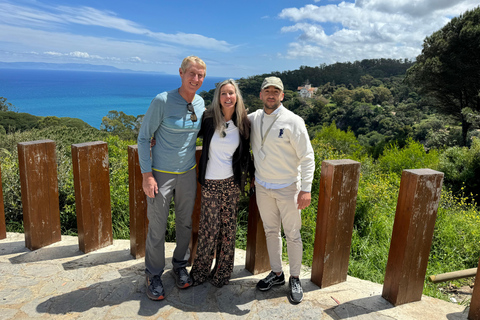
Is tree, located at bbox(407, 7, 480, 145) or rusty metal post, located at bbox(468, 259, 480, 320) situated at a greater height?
tree, located at bbox(407, 7, 480, 145)

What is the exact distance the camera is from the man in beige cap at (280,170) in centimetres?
228

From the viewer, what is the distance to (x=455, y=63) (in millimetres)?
19484

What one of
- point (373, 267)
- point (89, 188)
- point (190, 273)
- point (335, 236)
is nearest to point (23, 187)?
point (89, 188)

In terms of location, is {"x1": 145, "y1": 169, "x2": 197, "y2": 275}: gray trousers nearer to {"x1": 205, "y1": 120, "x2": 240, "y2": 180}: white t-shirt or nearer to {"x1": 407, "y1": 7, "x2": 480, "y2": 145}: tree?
{"x1": 205, "y1": 120, "x2": 240, "y2": 180}: white t-shirt

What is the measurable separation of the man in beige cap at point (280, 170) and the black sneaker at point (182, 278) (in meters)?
0.54

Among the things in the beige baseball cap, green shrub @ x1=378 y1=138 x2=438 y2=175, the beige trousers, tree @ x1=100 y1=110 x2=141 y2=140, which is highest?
the beige baseball cap

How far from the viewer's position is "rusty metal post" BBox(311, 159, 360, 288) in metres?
2.35

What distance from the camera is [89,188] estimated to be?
9.29 feet

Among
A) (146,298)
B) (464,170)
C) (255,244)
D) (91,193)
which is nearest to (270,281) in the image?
(255,244)

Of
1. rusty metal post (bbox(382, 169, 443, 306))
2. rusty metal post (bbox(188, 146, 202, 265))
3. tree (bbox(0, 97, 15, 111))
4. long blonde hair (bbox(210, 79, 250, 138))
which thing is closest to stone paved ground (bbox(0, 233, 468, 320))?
rusty metal post (bbox(382, 169, 443, 306))

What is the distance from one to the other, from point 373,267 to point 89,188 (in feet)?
9.73

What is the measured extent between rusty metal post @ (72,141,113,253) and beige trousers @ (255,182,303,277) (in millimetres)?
1401

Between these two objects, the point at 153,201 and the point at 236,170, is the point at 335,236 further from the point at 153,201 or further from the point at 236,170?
→ the point at 153,201

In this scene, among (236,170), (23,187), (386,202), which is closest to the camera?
(236,170)
